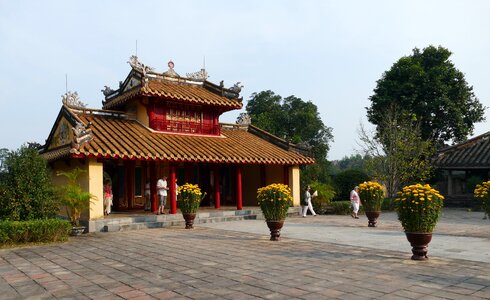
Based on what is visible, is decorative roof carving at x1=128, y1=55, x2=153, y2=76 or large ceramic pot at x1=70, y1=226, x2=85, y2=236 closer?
large ceramic pot at x1=70, y1=226, x2=85, y2=236

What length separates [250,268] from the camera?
7230mm

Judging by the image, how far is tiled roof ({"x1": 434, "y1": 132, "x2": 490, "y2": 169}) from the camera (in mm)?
22953

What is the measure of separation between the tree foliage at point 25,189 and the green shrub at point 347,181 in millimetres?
17048

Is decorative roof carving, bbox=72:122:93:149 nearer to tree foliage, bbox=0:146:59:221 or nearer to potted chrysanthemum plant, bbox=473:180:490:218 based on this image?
tree foliage, bbox=0:146:59:221

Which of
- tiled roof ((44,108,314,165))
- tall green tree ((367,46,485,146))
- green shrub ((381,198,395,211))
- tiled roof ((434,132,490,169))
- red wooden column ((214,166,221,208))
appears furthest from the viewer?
tall green tree ((367,46,485,146))

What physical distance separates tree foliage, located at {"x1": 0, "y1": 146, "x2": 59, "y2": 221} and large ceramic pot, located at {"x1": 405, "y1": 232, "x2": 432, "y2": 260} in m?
9.56

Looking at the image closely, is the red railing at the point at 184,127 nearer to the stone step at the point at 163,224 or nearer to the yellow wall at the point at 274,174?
the yellow wall at the point at 274,174

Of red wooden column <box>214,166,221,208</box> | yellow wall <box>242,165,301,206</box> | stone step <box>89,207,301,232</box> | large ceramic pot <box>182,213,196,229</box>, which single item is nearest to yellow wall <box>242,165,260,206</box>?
yellow wall <box>242,165,301,206</box>

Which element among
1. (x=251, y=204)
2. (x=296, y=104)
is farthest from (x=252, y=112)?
(x=251, y=204)

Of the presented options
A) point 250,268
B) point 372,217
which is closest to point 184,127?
point 372,217

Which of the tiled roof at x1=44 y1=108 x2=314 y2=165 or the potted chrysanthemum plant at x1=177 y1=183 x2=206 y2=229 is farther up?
the tiled roof at x1=44 y1=108 x2=314 y2=165

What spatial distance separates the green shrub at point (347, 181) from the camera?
977 inches

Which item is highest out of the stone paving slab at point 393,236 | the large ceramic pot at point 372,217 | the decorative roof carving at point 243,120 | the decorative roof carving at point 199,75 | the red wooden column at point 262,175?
the decorative roof carving at point 199,75

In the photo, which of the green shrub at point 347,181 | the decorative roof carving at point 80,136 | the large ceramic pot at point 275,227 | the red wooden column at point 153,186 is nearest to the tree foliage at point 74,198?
the decorative roof carving at point 80,136
